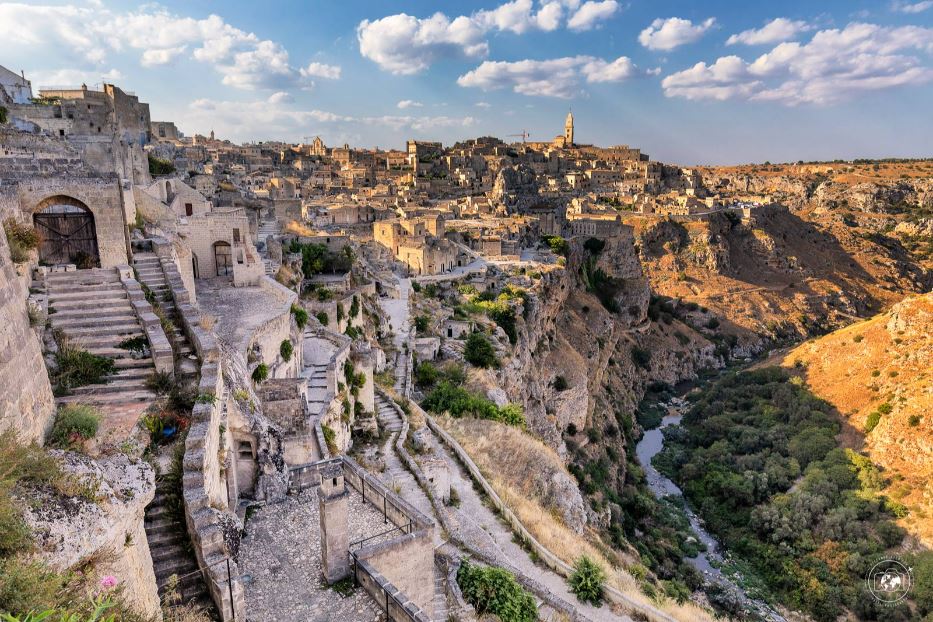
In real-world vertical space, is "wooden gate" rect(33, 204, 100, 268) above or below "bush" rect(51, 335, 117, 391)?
above

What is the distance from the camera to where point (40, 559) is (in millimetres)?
4500

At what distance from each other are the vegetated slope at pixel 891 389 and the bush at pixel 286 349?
97.3ft

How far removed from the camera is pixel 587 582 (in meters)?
13.1

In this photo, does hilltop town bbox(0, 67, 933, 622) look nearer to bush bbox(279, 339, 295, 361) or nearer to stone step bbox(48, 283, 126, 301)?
stone step bbox(48, 283, 126, 301)

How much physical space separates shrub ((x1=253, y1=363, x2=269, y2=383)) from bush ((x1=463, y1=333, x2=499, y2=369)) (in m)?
16.3

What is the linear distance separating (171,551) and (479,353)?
74.5 ft

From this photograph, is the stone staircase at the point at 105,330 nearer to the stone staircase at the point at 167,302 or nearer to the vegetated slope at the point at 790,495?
the stone staircase at the point at 167,302

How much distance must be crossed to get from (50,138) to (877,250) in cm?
10099

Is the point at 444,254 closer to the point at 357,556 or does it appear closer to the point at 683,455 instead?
the point at 683,455

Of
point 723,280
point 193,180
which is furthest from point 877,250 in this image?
point 193,180

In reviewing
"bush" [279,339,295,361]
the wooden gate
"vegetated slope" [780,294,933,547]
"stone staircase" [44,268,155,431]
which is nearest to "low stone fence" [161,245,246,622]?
"stone staircase" [44,268,155,431]

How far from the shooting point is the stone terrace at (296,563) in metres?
7.60

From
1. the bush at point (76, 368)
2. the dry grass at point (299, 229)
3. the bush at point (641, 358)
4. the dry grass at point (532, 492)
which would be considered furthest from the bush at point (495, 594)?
the bush at point (641, 358)

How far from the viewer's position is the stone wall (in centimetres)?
635
